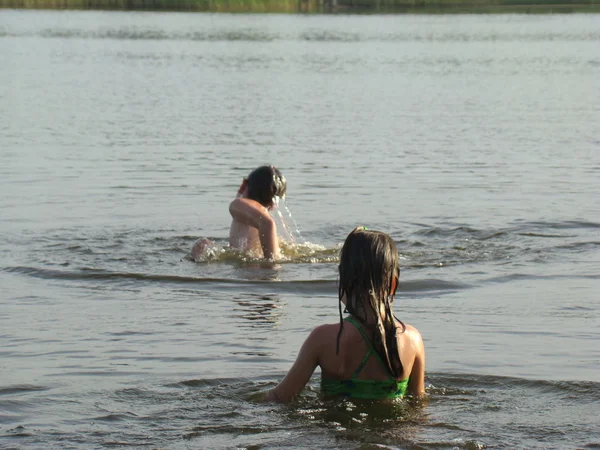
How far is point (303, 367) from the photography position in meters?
5.71

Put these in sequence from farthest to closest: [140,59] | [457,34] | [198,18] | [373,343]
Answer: [198,18] < [457,34] < [140,59] < [373,343]

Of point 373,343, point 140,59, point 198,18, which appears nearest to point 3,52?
point 140,59

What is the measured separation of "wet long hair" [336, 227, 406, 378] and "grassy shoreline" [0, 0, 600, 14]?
66371 millimetres

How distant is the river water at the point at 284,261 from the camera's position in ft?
20.4

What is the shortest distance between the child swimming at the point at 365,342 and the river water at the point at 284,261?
17 cm

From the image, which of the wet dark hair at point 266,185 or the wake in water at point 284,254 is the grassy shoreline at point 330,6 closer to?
the wake in water at point 284,254

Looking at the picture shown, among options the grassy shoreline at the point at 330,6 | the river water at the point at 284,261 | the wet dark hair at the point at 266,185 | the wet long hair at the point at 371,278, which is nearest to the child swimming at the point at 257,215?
the wet dark hair at the point at 266,185

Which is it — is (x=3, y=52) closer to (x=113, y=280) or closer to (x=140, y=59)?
(x=140, y=59)

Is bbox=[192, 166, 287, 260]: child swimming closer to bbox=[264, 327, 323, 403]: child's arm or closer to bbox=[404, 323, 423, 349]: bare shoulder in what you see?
bbox=[264, 327, 323, 403]: child's arm

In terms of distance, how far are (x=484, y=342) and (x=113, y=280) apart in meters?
3.89

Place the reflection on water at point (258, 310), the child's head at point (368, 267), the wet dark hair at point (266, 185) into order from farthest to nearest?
the wet dark hair at point (266, 185) → the reflection on water at point (258, 310) → the child's head at point (368, 267)

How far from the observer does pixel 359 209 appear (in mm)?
14227

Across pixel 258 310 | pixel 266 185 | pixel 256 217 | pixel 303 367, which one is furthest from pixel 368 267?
pixel 256 217

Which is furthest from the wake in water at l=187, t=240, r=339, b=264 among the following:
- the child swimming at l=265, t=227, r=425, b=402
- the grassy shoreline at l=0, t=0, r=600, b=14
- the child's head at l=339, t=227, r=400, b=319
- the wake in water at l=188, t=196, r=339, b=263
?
the grassy shoreline at l=0, t=0, r=600, b=14
